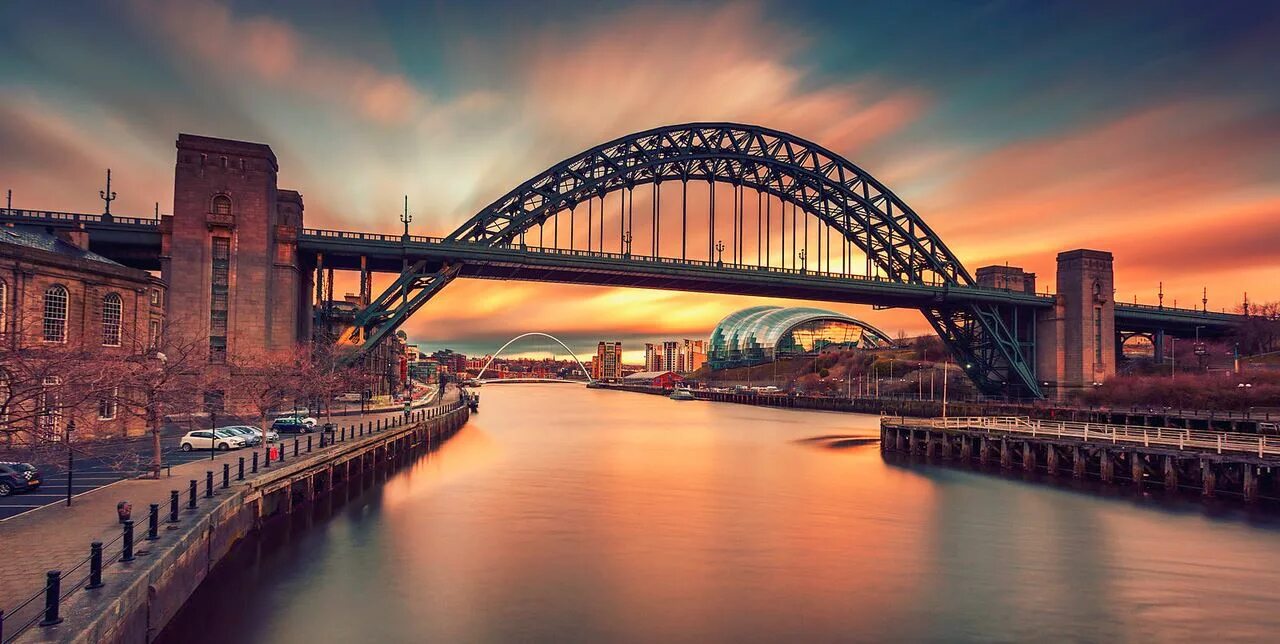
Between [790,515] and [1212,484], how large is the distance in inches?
775

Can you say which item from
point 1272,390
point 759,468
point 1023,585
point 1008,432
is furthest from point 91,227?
point 1272,390

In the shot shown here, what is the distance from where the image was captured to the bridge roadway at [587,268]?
4969 cm

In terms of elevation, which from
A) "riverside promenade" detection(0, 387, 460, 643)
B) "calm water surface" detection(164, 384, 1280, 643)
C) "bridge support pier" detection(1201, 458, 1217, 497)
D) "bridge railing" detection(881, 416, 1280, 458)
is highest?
"riverside promenade" detection(0, 387, 460, 643)

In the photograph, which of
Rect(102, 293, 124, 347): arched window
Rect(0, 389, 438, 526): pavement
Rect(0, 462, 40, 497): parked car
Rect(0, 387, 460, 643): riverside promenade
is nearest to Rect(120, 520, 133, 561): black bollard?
Rect(0, 387, 460, 643): riverside promenade

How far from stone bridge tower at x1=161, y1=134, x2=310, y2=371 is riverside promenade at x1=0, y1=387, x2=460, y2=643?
25.8 meters

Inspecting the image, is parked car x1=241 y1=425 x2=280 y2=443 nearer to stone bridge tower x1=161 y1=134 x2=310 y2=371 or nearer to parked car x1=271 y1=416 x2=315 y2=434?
parked car x1=271 y1=416 x2=315 y2=434

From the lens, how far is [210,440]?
32156 mm

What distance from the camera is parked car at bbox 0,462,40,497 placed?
20203mm

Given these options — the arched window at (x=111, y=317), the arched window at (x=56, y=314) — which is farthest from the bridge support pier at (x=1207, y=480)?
the arched window at (x=56, y=314)

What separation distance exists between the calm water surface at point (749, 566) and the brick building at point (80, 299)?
39.2 feet

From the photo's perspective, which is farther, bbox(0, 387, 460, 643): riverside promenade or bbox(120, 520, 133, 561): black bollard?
bbox(120, 520, 133, 561): black bollard

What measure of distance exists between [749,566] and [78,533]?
1754 cm

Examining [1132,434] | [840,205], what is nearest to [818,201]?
[840,205]

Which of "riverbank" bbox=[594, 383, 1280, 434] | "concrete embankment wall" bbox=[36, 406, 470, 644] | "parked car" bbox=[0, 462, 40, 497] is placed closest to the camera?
"concrete embankment wall" bbox=[36, 406, 470, 644]
